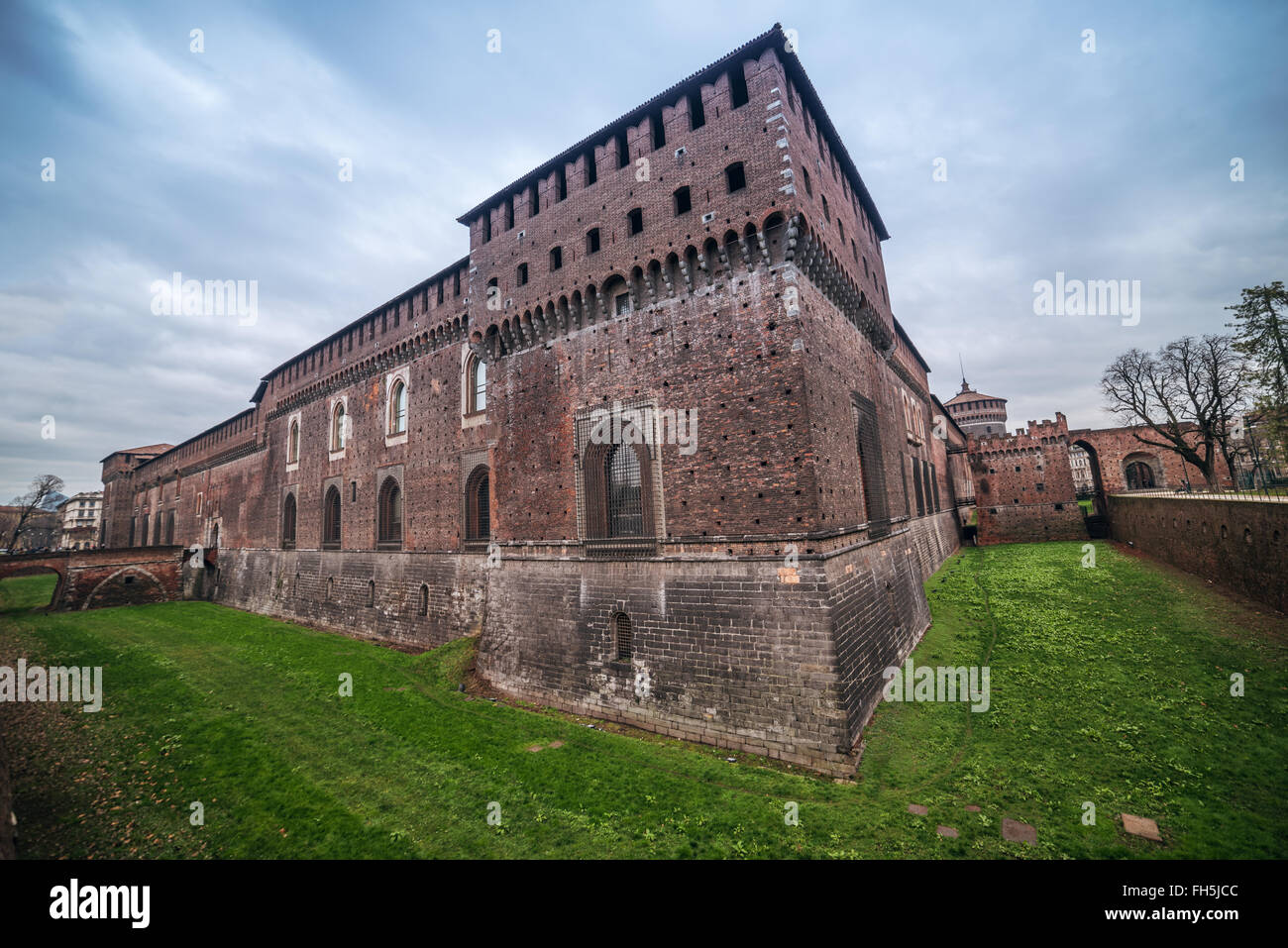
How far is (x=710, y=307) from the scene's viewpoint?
38.1 ft

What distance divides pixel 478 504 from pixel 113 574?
29.9 m

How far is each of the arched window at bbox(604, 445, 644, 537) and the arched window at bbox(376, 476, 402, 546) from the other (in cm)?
1322

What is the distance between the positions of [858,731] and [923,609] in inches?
353

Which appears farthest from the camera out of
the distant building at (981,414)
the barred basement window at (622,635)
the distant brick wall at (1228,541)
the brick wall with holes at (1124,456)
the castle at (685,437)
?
the distant building at (981,414)

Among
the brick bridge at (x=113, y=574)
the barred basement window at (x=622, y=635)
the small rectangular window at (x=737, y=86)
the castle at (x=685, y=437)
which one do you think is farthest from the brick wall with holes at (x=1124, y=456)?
the brick bridge at (x=113, y=574)

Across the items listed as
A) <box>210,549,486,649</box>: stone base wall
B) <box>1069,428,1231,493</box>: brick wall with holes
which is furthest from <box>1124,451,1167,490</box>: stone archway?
<box>210,549,486,649</box>: stone base wall

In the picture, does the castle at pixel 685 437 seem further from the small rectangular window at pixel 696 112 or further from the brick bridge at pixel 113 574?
the brick bridge at pixel 113 574

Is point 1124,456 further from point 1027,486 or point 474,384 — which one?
point 474,384

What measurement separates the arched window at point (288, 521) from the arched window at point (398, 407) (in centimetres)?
1074

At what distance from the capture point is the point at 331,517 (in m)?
25.4

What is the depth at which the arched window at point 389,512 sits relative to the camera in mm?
21969

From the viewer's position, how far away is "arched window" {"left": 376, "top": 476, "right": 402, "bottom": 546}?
2197 centimetres

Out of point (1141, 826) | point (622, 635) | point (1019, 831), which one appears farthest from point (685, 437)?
point (1141, 826)
